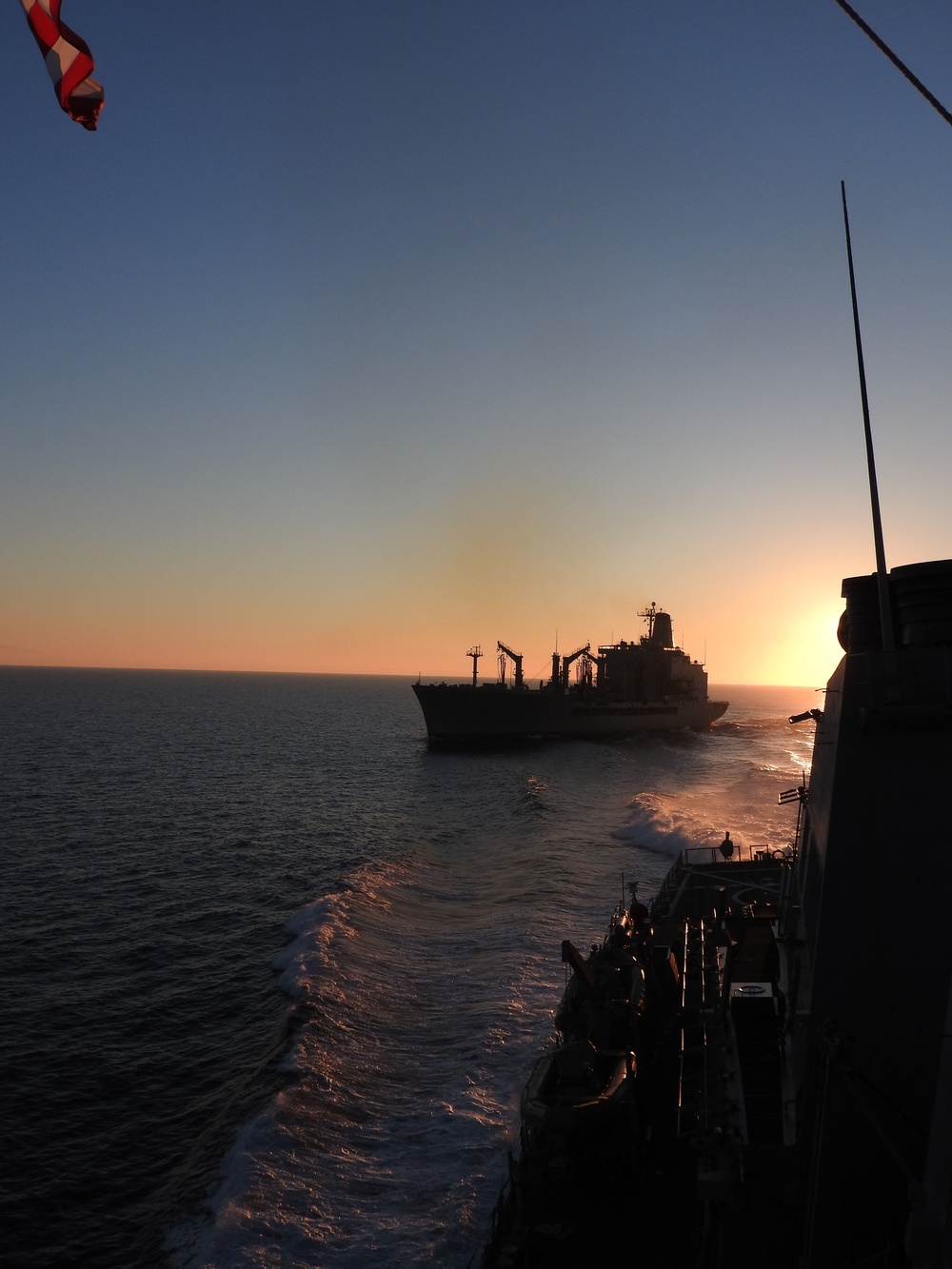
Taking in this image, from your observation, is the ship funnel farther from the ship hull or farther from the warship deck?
the warship deck

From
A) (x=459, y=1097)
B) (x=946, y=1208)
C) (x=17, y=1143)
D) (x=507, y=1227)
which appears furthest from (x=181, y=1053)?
(x=946, y=1208)

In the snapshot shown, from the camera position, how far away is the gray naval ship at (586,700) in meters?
89.1

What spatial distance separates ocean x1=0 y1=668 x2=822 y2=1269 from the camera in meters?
14.4

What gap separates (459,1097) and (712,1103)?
8.28m

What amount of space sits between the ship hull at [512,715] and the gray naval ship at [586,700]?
0.10 meters

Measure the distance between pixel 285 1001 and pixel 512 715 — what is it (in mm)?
68065

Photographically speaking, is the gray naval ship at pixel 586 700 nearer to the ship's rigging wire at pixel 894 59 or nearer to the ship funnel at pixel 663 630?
the ship funnel at pixel 663 630

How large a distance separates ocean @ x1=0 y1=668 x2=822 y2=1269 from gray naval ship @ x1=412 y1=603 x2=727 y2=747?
30468 millimetres

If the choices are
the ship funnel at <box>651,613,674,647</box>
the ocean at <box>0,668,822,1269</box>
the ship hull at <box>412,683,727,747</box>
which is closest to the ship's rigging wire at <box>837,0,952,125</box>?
the ocean at <box>0,668,822,1269</box>

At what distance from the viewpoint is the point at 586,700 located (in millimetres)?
97750

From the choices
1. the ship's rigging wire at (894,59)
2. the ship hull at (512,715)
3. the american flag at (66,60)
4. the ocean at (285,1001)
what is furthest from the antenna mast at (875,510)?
the ship hull at (512,715)

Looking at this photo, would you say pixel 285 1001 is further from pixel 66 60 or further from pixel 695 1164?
pixel 66 60

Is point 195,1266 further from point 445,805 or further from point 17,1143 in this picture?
point 445,805

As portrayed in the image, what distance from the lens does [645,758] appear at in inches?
3179
